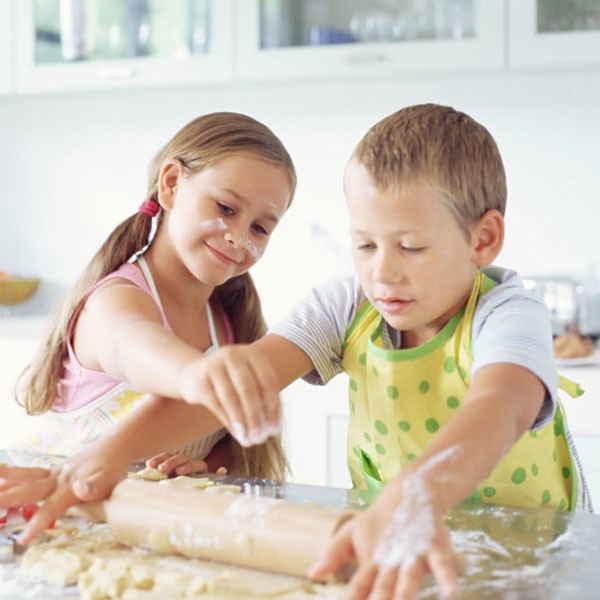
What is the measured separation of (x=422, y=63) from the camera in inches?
99.2

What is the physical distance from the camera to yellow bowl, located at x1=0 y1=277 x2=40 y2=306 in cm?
311

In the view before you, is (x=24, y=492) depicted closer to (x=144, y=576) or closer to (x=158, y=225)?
(x=144, y=576)

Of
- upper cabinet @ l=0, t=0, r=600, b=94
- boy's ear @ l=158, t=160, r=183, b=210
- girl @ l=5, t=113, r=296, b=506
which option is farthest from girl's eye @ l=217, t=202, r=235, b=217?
upper cabinet @ l=0, t=0, r=600, b=94

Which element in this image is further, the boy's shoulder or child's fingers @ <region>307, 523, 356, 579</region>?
the boy's shoulder

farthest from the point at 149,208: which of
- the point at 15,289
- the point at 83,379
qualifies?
the point at 15,289

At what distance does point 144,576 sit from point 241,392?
0.56 feet

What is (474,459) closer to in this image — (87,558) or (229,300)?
(87,558)

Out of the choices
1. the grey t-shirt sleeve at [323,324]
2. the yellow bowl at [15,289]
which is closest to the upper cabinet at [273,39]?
the yellow bowl at [15,289]

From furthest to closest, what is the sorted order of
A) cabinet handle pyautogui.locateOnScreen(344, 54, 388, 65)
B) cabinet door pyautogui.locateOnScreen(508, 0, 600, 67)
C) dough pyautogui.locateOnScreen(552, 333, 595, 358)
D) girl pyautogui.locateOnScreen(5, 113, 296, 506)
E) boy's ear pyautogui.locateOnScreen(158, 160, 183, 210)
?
cabinet handle pyautogui.locateOnScreen(344, 54, 388, 65) → cabinet door pyautogui.locateOnScreen(508, 0, 600, 67) → dough pyautogui.locateOnScreen(552, 333, 595, 358) → boy's ear pyautogui.locateOnScreen(158, 160, 183, 210) → girl pyautogui.locateOnScreen(5, 113, 296, 506)

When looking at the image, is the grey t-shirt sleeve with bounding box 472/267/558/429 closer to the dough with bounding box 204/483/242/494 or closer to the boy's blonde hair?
the boy's blonde hair

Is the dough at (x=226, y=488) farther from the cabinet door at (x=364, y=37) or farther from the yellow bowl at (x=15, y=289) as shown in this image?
the yellow bowl at (x=15, y=289)

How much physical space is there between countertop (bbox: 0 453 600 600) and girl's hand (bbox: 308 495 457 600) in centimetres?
7

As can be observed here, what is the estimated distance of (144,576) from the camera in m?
0.83

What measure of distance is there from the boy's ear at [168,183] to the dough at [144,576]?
2.29ft
